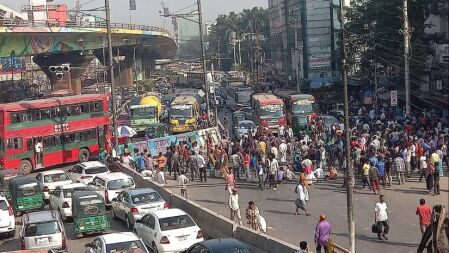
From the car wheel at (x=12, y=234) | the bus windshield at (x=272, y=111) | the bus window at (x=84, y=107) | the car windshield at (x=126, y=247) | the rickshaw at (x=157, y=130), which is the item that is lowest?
the car wheel at (x=12, y=234)

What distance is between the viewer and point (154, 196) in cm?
2205

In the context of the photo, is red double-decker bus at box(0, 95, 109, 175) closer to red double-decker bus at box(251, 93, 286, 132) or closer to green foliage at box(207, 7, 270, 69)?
red double-decker bus at box(251, 93, 286, 132)

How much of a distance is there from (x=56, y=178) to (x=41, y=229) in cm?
914

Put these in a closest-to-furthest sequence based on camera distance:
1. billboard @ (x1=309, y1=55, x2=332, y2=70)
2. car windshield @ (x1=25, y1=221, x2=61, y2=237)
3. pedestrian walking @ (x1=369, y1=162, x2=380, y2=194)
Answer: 1. car windshield @ (x1=25, y1=221, x2=61, y2=237)
2. pedestrian walking @ (x1=369, y1=162, x2=380, y2=194)
3. billboard @ (x1=309, y1=55, x2=332, y2=70)

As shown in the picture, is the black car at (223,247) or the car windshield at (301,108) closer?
the black car at (223,247)

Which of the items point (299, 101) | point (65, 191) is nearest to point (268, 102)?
point (299, 101)

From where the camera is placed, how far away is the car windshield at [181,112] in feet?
165

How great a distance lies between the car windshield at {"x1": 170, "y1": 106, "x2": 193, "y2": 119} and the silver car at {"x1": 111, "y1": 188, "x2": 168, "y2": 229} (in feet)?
90.3

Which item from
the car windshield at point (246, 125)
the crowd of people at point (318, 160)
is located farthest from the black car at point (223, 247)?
the car windshield at point (246, 125)

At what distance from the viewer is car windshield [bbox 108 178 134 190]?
24984mm

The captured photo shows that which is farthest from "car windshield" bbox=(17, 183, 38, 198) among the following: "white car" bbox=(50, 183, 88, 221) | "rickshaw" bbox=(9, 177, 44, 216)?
"white car" bbox=(50, 183, 88, 221)

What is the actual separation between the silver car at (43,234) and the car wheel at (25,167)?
1574 cm

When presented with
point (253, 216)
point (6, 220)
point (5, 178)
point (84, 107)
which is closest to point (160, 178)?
point (6, 220)

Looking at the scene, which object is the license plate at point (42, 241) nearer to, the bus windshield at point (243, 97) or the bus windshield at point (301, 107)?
the bus windshield at point (301, 107)
